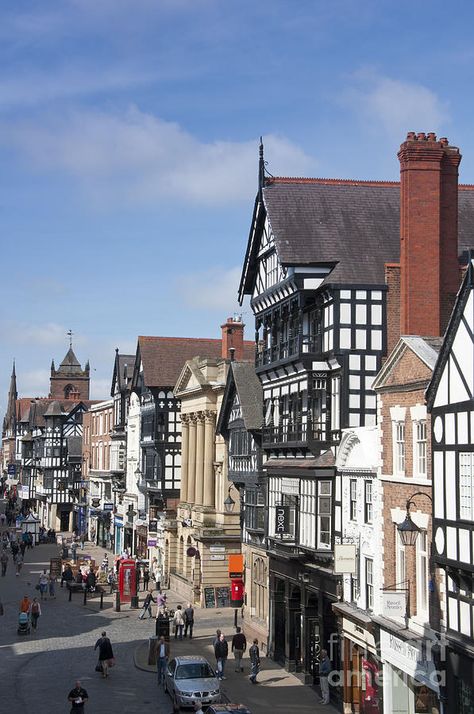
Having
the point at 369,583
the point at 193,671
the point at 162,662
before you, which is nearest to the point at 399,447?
the point at 369,583

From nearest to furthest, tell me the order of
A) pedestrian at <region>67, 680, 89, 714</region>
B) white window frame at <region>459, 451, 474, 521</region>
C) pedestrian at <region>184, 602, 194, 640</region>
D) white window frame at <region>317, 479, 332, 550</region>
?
white window frame at <region>459, 451, 474, 521</region>
pedestrian at <region>67, 680, 89, 714</region>
white window frame at <region>317, 479, 332, 550</region>
pedestrian at <region>184, 602, 194, 640</region>

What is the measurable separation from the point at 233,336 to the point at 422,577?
104ft

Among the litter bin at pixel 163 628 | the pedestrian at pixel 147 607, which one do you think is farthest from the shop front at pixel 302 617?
the pedestrian at pixel 147 607

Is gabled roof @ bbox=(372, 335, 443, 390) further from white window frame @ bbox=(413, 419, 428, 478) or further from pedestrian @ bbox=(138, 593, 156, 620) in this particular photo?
pedestrian @ bbox=(138, 593, 156, 620)

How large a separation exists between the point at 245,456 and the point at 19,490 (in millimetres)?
86981

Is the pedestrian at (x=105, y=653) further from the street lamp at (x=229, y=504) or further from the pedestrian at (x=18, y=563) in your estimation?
the pedestrian at (x=18, y=563)

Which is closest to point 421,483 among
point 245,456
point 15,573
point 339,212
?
point 339,212

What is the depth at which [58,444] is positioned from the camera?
103000mm

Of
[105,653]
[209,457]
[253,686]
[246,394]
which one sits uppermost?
[246,394]

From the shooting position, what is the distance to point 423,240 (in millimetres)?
29781

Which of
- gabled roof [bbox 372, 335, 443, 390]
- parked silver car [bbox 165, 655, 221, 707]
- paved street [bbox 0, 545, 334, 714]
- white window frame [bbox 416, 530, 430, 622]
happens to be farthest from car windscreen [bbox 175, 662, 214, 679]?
gabled roof [bbox 372, 335, 443, 390]

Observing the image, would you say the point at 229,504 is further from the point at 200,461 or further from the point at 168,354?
the point at 168,354

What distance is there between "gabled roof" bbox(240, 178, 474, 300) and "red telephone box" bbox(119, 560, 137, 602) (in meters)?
19.3

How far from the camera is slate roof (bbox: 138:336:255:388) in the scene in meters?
62.4
